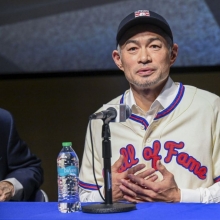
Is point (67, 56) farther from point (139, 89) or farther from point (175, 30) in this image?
point (139, 89)

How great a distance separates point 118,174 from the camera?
231cm

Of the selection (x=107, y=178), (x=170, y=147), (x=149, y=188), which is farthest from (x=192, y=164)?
(x=107, y=178)

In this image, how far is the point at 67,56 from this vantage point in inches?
163

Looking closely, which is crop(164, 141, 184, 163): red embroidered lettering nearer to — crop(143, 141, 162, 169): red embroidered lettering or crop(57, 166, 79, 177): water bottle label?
crop(143, 141, 162, 169): red embroidered lettering

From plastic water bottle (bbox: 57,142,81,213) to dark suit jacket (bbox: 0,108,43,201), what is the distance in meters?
0.72

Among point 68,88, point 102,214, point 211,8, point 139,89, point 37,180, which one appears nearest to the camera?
point 102,214

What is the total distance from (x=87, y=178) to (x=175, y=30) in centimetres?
158

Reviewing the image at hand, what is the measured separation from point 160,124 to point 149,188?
422mm

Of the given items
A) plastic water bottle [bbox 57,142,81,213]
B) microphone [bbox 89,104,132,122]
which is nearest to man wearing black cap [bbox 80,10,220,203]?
plastic water bottle [bbox 57,142,81,213]

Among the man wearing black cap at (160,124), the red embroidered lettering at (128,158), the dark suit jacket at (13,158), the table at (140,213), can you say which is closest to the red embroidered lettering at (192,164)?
the man wearing black cap at (160,124)

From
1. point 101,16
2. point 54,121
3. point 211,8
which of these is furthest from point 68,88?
point 211,8

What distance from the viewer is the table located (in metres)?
1.93

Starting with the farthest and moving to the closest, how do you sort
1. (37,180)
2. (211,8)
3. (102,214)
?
(211,8) < (37,180) < (102,214)

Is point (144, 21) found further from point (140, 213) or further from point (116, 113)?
point (140, 213)
